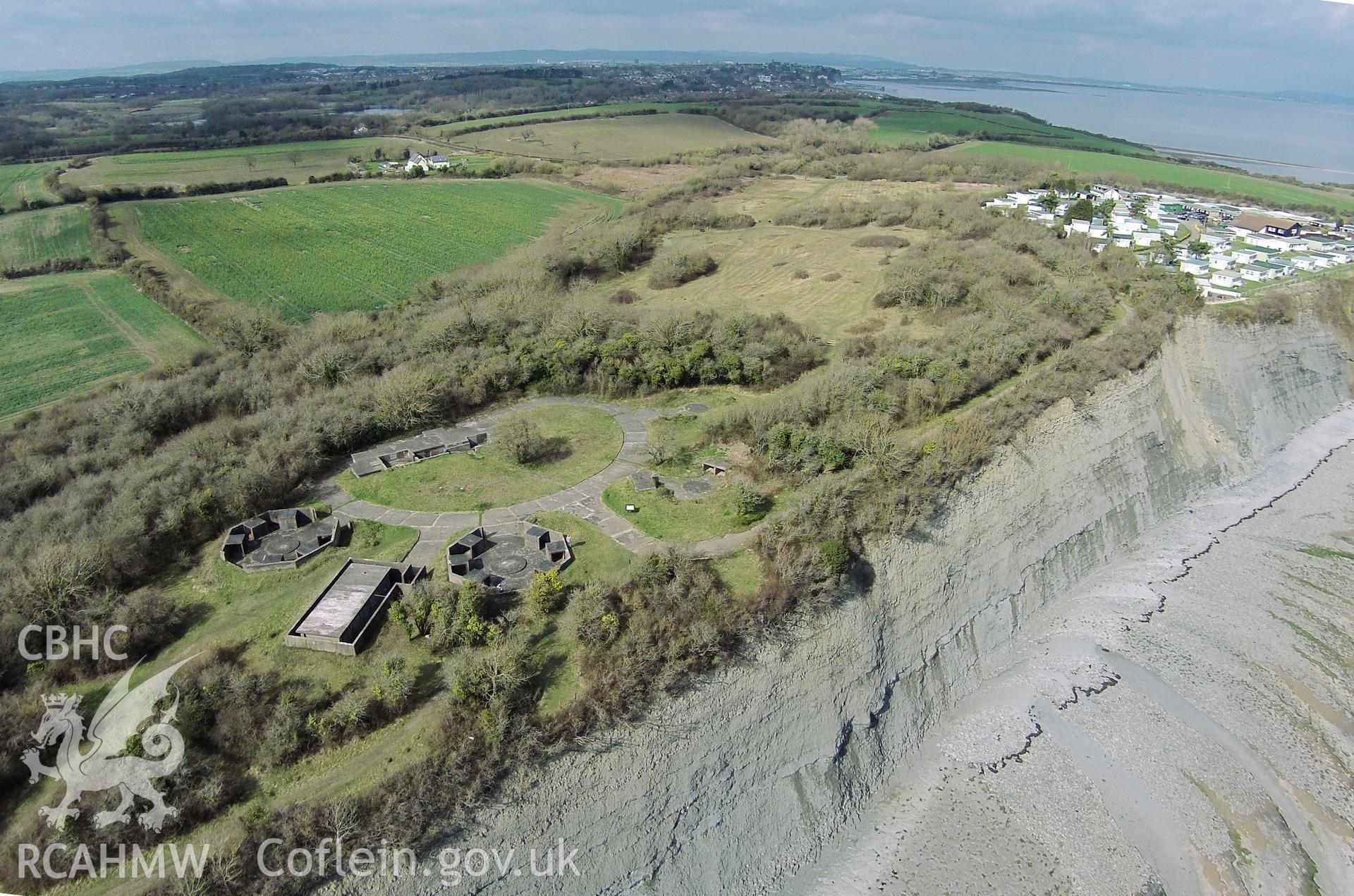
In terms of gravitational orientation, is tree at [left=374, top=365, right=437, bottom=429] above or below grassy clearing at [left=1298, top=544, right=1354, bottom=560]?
above

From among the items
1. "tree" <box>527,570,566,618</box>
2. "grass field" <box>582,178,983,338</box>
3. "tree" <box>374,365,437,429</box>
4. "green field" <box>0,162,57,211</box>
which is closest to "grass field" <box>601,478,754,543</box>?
"tree" <box>527,570,566,618</box>

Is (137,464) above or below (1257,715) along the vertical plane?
above

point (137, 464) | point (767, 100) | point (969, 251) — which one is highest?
point (767, 100)

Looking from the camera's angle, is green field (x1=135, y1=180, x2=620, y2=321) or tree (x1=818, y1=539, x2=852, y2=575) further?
green field (x1=135, y1=180, x2=620, y2=321)

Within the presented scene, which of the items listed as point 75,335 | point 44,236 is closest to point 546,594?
point 75,335

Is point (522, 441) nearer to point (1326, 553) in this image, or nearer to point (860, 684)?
point (860, 684)

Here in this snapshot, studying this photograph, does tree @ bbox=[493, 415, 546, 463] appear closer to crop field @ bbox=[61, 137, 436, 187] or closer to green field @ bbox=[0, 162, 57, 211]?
green field @ bbox=[0, 162, 57, 211]

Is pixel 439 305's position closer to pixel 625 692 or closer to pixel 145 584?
pixel 145 584

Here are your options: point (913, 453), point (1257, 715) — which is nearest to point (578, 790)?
point (913, 453)
